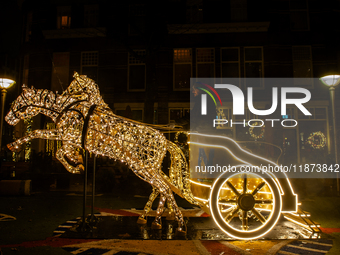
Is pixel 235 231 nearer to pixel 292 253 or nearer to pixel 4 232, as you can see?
pixel 292 253

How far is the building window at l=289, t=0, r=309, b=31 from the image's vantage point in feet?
46.5

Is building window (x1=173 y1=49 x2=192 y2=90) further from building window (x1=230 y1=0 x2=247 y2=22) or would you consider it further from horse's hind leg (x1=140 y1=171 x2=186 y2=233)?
horse's hind leg (x1=140 y1=171 x2=186 y2=233)

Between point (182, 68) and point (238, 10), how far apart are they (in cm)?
464

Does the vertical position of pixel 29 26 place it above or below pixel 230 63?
above

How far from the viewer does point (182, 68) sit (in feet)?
46.5

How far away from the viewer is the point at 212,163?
5090 millimetres

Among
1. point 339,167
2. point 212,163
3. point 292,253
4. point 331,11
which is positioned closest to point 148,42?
point 212,163

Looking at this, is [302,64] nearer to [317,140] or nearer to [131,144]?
[317,140]

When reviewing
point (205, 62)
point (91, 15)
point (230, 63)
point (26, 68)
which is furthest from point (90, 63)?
point (230, 63)

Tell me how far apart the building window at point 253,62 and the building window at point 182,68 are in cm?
315

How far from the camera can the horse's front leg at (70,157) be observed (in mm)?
4348

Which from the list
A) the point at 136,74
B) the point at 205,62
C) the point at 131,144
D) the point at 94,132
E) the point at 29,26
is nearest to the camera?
the point at 94,132

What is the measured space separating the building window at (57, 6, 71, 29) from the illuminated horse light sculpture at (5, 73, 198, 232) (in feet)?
42.9

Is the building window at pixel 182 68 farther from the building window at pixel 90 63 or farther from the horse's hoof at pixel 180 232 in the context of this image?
the horse's hoof at pixel 180 232
